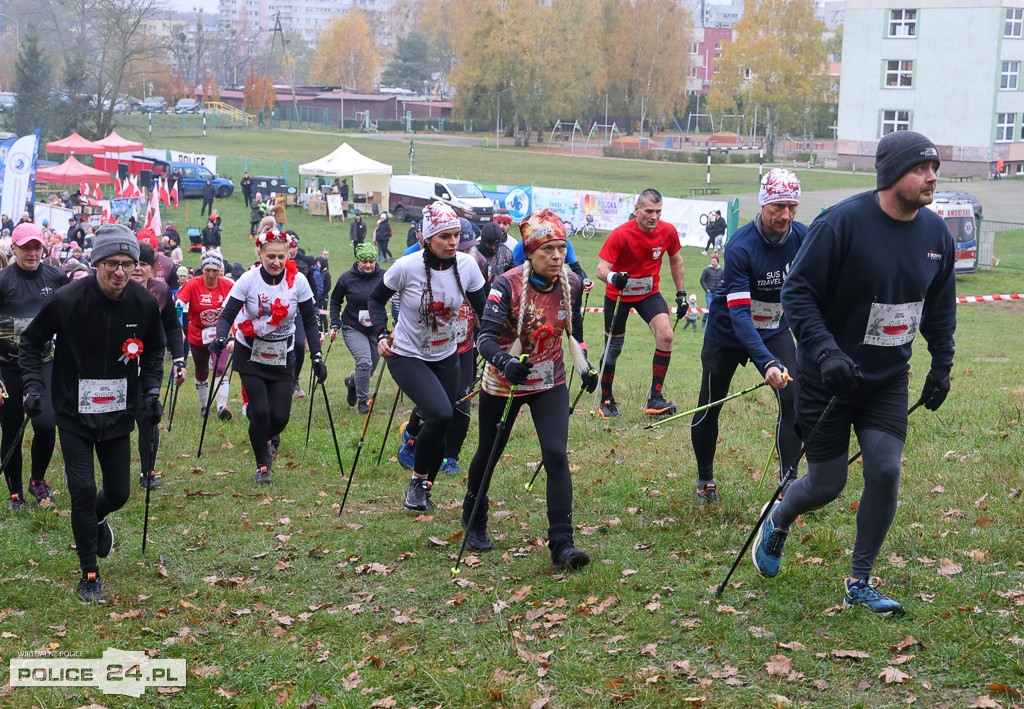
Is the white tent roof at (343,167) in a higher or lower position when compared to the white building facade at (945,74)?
lower

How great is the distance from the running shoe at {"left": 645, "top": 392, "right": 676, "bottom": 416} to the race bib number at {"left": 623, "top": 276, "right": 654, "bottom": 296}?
1270 mm

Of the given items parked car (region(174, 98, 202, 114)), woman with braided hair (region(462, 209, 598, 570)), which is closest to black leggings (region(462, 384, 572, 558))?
woman with braided hair (region(462, 209, 598, 570))

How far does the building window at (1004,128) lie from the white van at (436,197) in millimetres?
38631

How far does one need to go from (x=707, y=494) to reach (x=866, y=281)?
2.73 m

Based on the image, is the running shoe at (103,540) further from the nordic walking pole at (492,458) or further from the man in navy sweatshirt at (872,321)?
the man in navy sweatshirt at (872,321)

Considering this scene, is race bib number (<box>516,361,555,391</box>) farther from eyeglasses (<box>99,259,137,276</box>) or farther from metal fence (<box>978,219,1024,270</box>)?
metal fence (<box>978,219,1024,270</box>)

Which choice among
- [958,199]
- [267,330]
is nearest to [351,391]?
[267,330]

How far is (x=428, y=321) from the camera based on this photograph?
750cm

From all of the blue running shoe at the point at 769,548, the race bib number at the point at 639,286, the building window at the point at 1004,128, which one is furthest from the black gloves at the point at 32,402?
the building window at the point at 1004,128

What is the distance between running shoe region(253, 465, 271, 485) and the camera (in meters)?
9.04

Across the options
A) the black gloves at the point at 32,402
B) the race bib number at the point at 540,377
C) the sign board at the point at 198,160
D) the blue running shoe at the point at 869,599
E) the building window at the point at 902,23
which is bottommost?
the blue running shoe at the point at 869,599

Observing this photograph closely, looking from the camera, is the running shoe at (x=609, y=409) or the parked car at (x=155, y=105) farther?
the parked car at (x=155, y=105)

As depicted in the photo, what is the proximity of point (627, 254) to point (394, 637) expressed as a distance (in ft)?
17.9

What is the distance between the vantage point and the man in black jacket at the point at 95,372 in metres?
6.12
